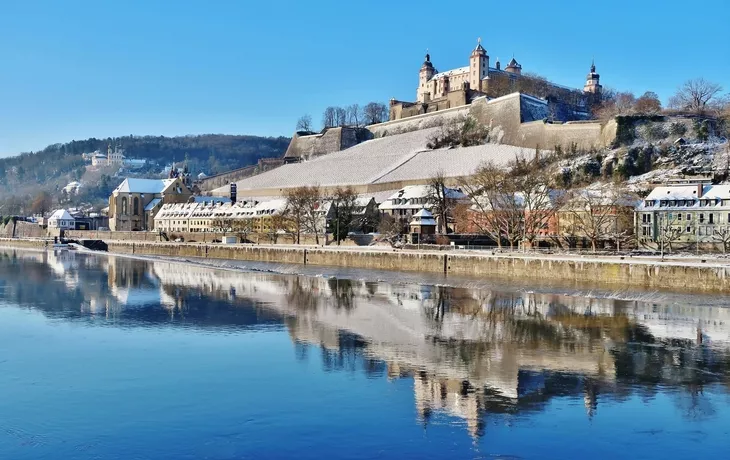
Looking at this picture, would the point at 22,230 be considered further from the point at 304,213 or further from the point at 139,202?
the point at 304,213

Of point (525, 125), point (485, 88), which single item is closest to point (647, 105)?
point (525, 125)

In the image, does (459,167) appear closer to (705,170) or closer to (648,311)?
(705,170)

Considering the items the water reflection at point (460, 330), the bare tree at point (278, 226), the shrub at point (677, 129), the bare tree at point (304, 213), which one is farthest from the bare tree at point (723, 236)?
the bare tree at point (278, 226)

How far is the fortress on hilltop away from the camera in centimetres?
8812

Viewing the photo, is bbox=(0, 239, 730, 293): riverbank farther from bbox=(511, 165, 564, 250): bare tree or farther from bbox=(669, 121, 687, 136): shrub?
bbox=(669, 121, 687, 136): shrub

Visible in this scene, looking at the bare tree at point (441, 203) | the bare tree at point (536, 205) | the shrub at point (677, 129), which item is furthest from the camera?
the shrub at point (677, 129)

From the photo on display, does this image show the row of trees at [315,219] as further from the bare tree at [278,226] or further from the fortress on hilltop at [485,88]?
the fortress on hilltop at [485,88]

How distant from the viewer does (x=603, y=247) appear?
40062 mm

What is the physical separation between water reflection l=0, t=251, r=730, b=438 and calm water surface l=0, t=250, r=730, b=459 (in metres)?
0.08

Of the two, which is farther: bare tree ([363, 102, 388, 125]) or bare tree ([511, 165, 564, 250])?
bare tree ([363, 102, 388, 125])

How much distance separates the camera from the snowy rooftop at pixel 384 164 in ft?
226

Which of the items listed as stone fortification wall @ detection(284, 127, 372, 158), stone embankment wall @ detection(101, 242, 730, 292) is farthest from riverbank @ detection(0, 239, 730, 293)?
stone fortification wall @ detection(284, 127, 372, 158)

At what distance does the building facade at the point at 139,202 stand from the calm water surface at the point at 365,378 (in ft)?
190

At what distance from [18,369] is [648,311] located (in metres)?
19.0
